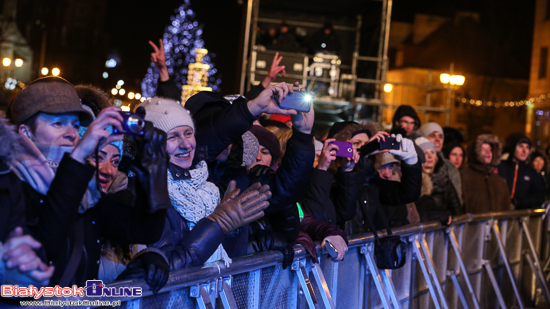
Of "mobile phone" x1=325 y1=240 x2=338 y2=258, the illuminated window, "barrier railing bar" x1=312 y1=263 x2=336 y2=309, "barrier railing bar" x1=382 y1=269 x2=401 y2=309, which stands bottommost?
"barrier railing bar" x1=382 y1=269 x2=401 y2=309

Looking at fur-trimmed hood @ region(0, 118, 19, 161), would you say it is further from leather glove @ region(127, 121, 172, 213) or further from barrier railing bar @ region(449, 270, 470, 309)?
barrier railing bar @ region(449, 270, 470, 309)

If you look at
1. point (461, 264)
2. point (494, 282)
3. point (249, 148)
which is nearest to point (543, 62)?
point (494, 282)

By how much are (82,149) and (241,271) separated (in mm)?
1193

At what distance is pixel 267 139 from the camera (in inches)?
171

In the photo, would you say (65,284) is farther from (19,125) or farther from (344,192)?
(344,192)

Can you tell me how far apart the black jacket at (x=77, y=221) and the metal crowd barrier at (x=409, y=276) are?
20 centimetres

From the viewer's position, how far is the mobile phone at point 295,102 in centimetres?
347

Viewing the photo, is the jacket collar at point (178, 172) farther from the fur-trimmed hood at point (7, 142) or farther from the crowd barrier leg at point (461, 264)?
the crowd barrier leg at point (461, 264)

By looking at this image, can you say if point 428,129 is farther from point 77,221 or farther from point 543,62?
point 543,62

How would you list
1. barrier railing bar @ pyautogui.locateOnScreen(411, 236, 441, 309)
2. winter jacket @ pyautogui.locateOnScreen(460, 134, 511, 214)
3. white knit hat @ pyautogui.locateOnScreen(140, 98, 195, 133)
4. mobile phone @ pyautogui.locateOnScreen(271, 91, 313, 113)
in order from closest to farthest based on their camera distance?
white knit hat @ pyautogui.locateOnScreen(140, 98, 195, 133) < mobile phone @ pyautogui.locateOnScreen(271, 91, 313, 113) < barrier railing bar @ pyautogui.locateOnScreen(411, 236, 441, 309) < winter jacket @ pyautogui.locateOnScreen(460, 134, 511, 214)

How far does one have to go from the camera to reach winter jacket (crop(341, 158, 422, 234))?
16.2ft

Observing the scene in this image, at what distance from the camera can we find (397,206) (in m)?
5.72

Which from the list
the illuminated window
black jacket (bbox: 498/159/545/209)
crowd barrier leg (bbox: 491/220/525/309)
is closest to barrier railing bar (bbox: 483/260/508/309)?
crowd barrier leg (bbox: 491/220/525/309)

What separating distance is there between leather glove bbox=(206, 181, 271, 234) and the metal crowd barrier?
19 cm
